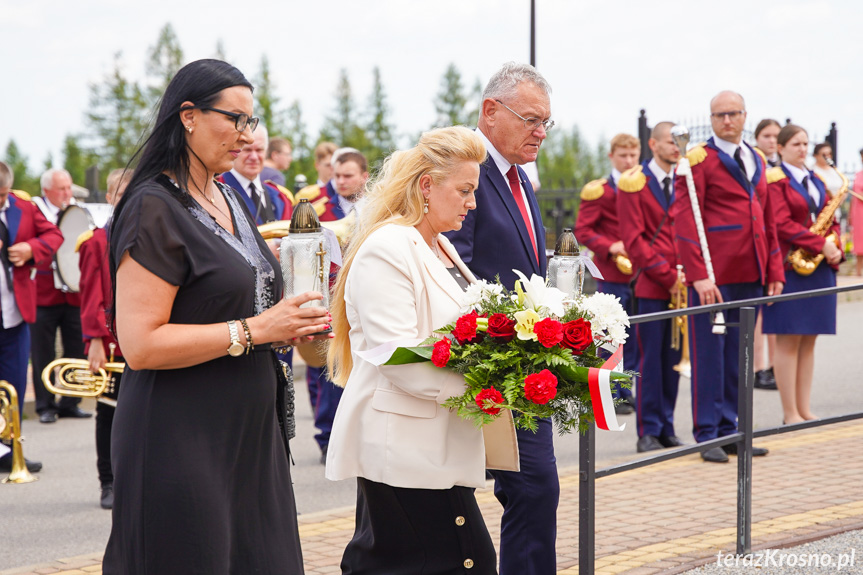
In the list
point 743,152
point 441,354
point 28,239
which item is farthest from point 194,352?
point 28,239

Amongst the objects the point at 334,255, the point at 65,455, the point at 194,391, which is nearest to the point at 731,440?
the point at 334,255

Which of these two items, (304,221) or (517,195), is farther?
(517,195)

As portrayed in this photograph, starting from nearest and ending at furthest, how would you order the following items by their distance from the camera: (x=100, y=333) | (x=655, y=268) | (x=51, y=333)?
(x=100, y=333) < (x=655, y=268) < (x=51, y=333)

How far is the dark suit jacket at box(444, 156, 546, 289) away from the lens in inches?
163

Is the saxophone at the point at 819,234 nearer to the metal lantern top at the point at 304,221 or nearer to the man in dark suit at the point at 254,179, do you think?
the man in dark suit at the point at 254,179

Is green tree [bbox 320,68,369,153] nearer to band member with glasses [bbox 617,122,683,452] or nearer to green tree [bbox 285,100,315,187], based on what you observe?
green tree [bbox 285,100,315,187]

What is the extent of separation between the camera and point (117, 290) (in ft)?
9.16

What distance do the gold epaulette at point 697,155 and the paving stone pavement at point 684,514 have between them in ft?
6.97

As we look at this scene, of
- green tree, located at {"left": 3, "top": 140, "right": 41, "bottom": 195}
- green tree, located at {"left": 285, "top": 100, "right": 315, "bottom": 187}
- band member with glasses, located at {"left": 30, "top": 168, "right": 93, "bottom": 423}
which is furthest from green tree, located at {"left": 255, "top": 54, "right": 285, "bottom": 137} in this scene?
band member with glasses, located at {"left": 30, "top": 168, "right": 93, "bottom": 423}

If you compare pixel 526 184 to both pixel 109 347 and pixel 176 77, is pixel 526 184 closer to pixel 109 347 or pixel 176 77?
pixel 176 77

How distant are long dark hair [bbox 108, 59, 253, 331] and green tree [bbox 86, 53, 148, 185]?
157 ft

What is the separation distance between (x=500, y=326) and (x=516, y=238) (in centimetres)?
110

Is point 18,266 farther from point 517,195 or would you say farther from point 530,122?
point 530,122

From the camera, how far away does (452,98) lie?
232ft
